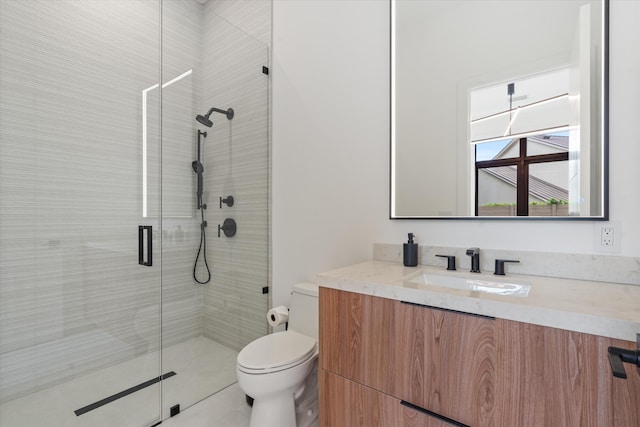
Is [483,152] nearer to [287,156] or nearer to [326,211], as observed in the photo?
[326,211]

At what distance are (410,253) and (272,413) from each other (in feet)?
3.33

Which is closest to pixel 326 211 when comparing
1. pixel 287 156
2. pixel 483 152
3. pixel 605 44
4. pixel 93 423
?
pixel 287 156

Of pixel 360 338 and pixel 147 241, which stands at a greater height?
pixel 147 241

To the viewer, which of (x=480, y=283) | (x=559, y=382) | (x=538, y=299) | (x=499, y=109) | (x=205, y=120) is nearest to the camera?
(x=559, y=382)

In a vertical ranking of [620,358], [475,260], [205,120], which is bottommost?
[620,358]

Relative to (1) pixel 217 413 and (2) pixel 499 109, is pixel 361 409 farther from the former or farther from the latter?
(2) pixel 499 109

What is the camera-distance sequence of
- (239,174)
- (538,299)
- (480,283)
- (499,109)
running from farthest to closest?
1. (239,174)
2. (499,109)
3. (480,283)
4. (538,299)

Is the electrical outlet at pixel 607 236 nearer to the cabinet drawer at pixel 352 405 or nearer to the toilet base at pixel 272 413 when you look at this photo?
the cabinet drawer at pixel 352 405

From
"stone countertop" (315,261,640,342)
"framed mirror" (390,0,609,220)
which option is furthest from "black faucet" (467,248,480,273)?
"framed mirror" (390,0,609,220)

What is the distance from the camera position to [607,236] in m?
1.15

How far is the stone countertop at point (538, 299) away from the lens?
739 millimetres

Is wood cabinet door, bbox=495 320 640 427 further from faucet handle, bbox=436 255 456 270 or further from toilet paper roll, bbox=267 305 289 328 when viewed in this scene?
toilet paper roll, bbox=267 305 289 328

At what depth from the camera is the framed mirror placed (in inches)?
47.3

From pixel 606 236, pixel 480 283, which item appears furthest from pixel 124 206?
pixel 606 236
